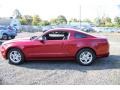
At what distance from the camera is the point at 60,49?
35.1ft

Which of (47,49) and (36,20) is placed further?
(36,20)

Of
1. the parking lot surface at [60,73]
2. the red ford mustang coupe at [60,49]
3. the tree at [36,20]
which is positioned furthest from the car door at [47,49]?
the tree at [36,20]

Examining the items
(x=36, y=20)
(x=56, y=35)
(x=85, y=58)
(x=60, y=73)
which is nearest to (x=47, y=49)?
(x=56, y=35)

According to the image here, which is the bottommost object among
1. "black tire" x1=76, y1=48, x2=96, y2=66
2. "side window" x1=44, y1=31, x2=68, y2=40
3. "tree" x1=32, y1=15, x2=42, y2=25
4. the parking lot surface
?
"tree" x1=32, y1=15, x2=42, y2=25

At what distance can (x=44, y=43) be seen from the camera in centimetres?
1071

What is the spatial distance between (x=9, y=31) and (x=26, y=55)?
1654 cm

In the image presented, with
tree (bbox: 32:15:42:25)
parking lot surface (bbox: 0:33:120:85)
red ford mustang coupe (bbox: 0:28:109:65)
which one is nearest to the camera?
parking lot surface (bbox: 0:33:120:85)

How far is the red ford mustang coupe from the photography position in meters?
10.7

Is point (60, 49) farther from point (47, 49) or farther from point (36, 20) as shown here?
point (36, 20)

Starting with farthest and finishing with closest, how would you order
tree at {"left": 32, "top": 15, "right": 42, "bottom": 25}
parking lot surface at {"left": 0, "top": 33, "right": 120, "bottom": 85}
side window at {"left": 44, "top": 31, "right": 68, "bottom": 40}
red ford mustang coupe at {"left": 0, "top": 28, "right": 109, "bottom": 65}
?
1. tree at {"left": 32, "top": 15, "right": 42, "bottom": 25}
2. side window at {"left": 44, "top": 31, "right": 68, "bottom": 40}
3. red ford mustang coupe at {"left": 0, "top": 28, "right": 109, "bottom": 65}
4. parking lot surface at {"left": 0, "top": 33, "right": 120, "bottom": 85}

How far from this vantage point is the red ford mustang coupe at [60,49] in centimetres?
1067

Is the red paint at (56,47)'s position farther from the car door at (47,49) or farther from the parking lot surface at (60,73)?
the parking lot surface at (60,73)

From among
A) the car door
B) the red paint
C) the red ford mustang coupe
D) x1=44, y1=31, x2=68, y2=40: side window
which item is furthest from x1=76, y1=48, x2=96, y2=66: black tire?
x1=44, y1=31, x2=68, y2=40: side window

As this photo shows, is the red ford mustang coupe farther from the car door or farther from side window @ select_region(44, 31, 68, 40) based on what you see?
side window @ select_region(44, 31, 68, 40)
